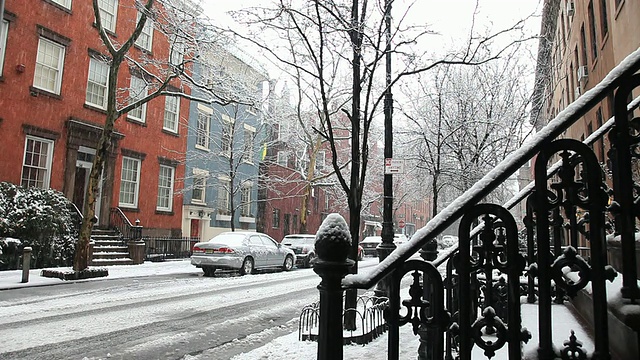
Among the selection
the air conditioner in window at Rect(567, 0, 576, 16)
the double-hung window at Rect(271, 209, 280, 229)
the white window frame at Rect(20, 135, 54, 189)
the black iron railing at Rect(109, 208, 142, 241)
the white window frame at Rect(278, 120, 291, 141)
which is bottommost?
the black iron railing at Rect(109, 208, 142, 241)

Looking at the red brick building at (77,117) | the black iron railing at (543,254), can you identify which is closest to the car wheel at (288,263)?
the red brick building at (77,117)

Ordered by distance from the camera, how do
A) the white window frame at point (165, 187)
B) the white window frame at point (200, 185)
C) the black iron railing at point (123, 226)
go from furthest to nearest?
the white window frame at point (200, 185), the white window frame at point (165, 187), the black iron railing at point (123, 226)

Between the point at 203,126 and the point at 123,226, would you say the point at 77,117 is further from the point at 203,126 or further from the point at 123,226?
the point at 203,126

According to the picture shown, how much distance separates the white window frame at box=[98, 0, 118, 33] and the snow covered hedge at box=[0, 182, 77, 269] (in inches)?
327

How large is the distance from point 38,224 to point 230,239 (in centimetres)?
637

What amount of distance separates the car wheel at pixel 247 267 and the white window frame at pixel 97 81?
10053 millimetres

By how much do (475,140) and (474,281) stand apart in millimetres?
13601

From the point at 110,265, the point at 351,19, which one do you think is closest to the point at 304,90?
the point at 351,19

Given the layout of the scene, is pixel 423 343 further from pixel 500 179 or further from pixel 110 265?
pixel 110 265

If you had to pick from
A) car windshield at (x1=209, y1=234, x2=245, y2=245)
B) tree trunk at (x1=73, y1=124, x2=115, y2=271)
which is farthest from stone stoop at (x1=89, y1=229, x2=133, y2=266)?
car windshield at (x1=209, y1=234, x2=245, y2=245)

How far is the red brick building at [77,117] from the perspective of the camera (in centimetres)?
1630

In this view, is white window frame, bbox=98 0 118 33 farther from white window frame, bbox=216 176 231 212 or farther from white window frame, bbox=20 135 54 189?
white window frame, bbox=216 176 231 212

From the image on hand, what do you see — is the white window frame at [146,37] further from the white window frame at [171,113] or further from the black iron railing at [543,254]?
the black iron railing at [543,254]

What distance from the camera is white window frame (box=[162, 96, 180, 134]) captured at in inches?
918
